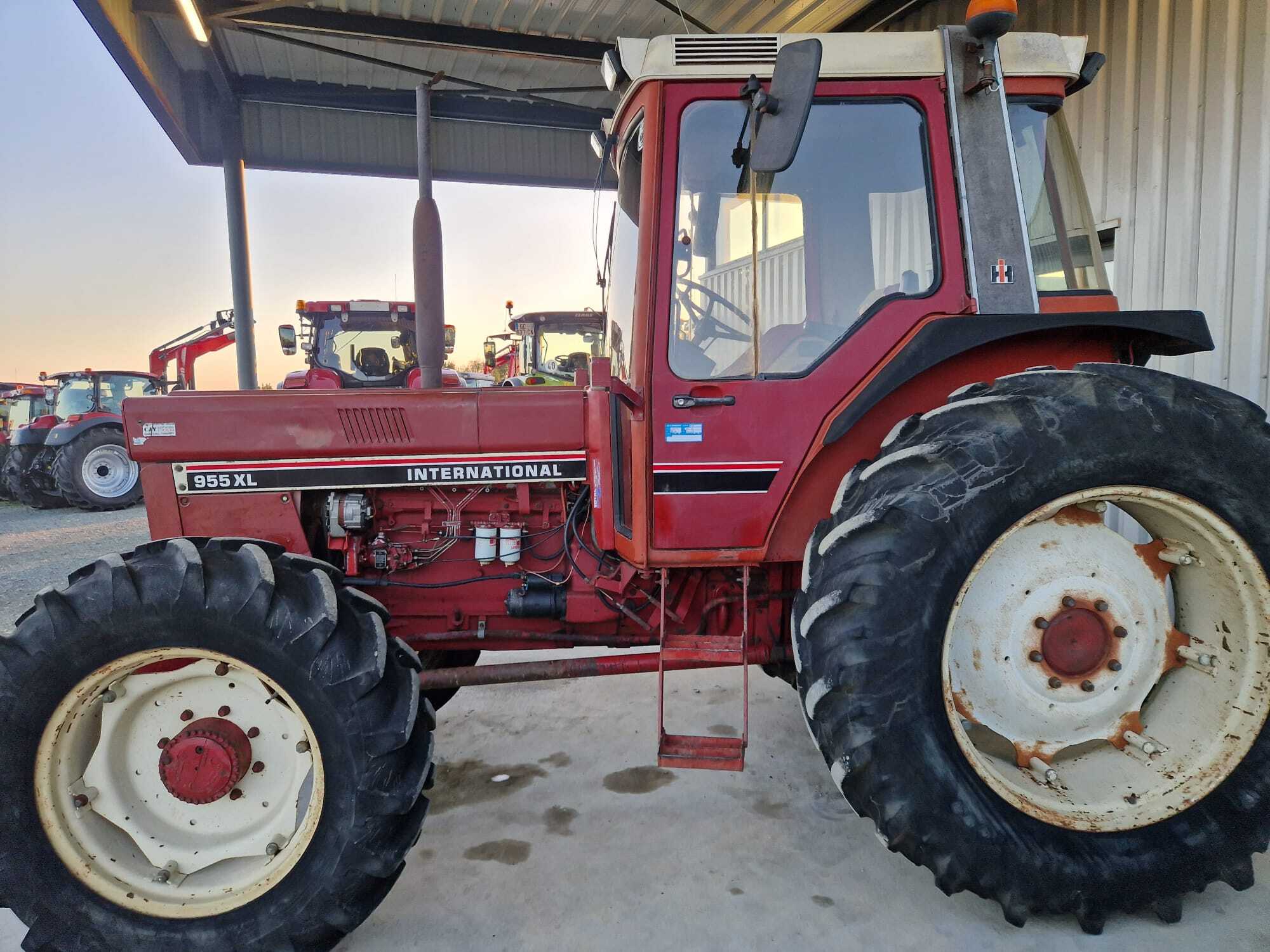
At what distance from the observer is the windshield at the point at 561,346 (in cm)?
995

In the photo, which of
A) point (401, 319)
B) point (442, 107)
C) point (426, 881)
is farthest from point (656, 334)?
point (442, 107)

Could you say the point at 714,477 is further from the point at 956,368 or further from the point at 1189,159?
the point at 1189,159

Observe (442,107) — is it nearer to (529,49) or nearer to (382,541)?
(529,49)

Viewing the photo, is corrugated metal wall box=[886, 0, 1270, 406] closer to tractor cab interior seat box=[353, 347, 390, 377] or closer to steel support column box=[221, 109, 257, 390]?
tractor cab interior seat box=[353, 347, 390, 377]

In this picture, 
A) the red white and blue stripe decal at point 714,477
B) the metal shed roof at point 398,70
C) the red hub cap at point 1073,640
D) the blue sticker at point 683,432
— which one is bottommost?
the red hub cap at point 1073,640

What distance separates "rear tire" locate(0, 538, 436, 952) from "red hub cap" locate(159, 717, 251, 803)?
24 centimetres

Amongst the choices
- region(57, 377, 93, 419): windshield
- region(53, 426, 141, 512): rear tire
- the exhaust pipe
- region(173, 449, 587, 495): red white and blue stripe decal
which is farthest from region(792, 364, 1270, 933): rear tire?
region(57, 377, 93, 419): windshield

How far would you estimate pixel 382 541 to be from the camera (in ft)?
8.65

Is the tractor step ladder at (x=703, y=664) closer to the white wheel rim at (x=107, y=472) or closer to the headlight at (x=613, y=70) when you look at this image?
the headlight at (x=613, y=70)

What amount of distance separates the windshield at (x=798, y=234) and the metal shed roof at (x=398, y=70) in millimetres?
2995

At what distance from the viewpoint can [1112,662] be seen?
6.91 ft

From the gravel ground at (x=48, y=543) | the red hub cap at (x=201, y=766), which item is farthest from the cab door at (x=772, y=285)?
the gravel ground at (x=48, y=543)

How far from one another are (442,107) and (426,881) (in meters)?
9.94

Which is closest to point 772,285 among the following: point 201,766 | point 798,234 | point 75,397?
point 798,234
